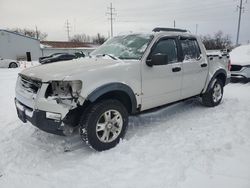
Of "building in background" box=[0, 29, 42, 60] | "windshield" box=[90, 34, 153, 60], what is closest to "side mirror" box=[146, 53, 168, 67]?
"windshield" box=[90, 34, 153, 60]

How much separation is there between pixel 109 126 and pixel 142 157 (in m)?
0.70

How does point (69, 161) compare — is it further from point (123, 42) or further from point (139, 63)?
point (123, 42)

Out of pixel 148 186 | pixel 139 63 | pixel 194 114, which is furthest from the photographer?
pixel 194 114

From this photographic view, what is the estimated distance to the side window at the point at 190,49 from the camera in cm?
541

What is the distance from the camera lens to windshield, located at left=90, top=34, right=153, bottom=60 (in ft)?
15.0

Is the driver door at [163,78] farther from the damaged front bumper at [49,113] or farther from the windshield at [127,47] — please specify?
the damaged front bumper at [49,113]

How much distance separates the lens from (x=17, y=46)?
39.9m

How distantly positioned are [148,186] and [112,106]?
137 centimetres

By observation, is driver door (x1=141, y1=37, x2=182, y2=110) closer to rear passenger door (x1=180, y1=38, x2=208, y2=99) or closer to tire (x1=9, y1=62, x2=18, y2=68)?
rear passenger door (x1=180, y1=38, x2=208, y2=99)

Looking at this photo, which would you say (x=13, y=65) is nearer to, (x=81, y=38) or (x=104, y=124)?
(x=104, y=124)

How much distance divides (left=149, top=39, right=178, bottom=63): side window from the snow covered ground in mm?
1328

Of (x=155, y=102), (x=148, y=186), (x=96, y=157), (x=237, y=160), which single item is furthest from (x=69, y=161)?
(x=237, y=160)

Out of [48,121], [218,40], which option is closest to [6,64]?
[48,121]

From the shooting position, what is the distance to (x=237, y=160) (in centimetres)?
365
